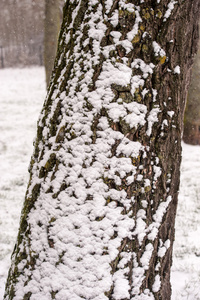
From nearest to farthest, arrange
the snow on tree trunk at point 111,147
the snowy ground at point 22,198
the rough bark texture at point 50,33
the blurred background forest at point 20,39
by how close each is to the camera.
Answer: the snow on tree trunk at point 111,147, the snowy ground at point 22,198, the rough bark texture at point 50,33, the blurred background forest at point 20,39

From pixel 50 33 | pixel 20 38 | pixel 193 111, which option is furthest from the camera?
pixel 20 38

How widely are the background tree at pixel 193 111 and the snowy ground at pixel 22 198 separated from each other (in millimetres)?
296

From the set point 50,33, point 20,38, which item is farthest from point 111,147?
point 20,38

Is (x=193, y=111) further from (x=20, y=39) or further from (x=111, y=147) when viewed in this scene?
(x=20, y=39)

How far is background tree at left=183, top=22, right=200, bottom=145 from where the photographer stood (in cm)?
655

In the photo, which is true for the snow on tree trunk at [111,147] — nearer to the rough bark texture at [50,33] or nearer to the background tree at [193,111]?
the background tree at [193,111]

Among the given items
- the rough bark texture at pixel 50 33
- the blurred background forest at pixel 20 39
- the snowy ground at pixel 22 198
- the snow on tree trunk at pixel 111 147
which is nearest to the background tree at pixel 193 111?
the snowy ground at pixel 22 198

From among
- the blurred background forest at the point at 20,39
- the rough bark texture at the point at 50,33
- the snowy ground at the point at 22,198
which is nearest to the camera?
the snowy ground at the point at 22,198

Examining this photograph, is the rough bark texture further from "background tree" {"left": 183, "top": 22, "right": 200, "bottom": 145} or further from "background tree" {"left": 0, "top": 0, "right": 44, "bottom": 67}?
"background tree" {"left": 0, "top": 0, "right": 44, "bottom": 67}

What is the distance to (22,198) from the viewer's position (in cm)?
428

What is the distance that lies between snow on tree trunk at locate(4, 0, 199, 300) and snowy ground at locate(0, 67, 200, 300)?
3.76ft

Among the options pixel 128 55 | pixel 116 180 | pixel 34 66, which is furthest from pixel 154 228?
pixel 34 66

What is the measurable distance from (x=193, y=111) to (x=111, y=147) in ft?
18.9

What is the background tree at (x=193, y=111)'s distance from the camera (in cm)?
655
